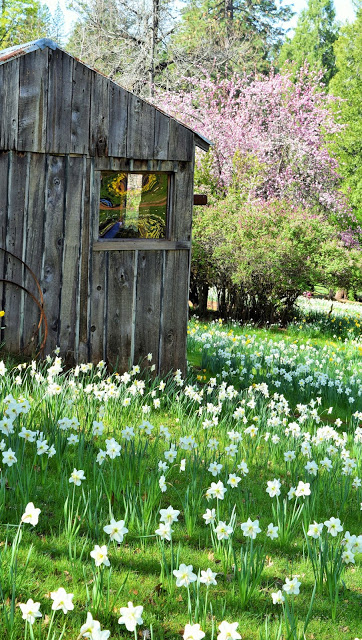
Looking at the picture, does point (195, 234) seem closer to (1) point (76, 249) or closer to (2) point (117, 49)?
(2) point (117, 49)

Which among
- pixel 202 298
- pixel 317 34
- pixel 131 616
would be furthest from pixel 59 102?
pixel 317 34

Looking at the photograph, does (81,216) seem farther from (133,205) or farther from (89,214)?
(133,205)

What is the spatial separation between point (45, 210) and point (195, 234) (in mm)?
8774

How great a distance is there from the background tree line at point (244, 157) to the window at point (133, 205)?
23.5 feet

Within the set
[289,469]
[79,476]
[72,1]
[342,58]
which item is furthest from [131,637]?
[342,58]

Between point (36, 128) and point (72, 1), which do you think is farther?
point (72, 1)

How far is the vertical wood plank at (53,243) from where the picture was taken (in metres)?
6.42

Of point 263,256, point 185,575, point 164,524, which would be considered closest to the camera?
point 185,575

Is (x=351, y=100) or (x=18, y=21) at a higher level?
(x=18, y=21)

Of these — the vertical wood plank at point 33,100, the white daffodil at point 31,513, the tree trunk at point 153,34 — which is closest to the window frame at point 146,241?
the vertical wood plank at point 33,100

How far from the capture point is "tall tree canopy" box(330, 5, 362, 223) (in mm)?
25656

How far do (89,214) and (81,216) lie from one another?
8cm

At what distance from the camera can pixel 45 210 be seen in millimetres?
6430

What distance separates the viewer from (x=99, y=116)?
6539mm
